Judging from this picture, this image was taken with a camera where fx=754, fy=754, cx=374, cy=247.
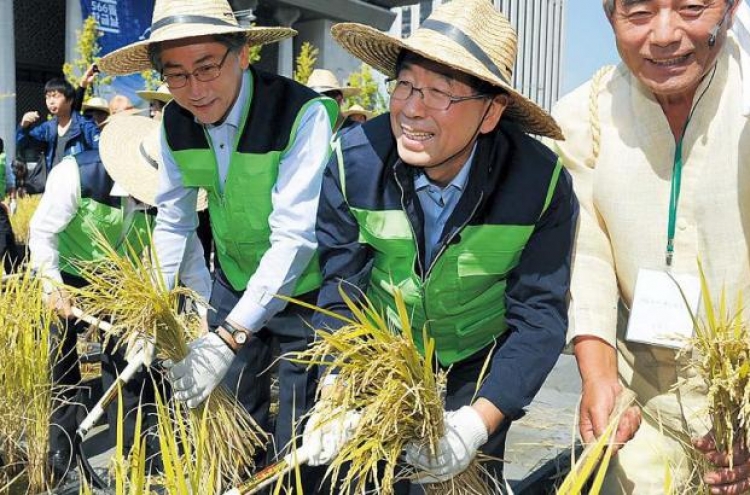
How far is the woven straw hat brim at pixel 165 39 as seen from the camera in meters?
2.23

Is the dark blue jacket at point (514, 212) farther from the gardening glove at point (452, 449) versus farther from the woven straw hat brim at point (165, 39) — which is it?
the woven straw hat brim at point (165, 39)

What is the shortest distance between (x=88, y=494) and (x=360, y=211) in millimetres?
857

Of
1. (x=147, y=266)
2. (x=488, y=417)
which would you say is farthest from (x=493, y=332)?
(x=147, y=266)

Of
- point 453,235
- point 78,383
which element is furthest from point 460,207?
point 78,383

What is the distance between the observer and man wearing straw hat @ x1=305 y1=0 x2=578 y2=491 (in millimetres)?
1705

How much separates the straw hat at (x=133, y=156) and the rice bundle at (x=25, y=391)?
2.07 ft

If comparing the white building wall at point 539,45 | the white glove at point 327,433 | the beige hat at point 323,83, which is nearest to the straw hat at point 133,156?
the white glove at point 327,433

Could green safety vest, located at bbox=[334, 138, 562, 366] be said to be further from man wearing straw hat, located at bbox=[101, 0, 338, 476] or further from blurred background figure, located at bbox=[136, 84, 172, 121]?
blurred background figure, located at bbox=[136, 84, 172, 121]

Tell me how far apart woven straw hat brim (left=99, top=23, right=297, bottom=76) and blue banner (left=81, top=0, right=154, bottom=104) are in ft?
37.6

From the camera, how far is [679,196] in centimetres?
165

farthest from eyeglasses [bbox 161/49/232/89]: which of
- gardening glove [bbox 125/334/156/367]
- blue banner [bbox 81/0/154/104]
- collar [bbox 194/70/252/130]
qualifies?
blue banner [bbox 81/0/154/104]

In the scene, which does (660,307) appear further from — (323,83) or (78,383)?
(323,83)

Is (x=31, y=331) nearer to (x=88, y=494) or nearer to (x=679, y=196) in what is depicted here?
(x=88, y=494)

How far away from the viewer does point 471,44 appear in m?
1.68
